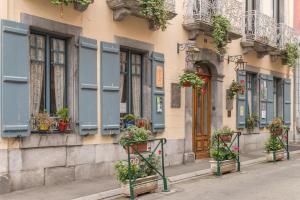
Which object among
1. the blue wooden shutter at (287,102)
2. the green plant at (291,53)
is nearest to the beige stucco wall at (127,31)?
the green plant at (291,53)

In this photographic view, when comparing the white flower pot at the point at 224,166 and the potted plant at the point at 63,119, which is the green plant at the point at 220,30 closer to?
the white flower pot at the point at 224,166

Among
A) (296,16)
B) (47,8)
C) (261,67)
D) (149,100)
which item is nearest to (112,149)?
(149,100)

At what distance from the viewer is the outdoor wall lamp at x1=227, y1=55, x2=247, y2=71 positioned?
51.4 ft

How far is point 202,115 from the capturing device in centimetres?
1483

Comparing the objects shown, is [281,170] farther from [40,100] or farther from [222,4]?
[40,100]

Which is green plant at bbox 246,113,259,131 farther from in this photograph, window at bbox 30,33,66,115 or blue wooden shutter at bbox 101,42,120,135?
window at bbox 30,33,66,115

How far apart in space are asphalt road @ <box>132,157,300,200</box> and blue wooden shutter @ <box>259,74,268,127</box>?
5441 mm

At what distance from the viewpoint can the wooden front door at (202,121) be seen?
14.4 metres

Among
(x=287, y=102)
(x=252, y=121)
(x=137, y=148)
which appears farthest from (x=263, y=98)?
(x=137, y=148)

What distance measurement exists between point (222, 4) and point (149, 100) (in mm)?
4280

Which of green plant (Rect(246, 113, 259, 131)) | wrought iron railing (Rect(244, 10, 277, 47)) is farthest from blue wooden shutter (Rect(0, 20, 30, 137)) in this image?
green plant (Rect(246, 113, 259, 131))

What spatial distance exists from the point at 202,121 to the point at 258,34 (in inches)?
154

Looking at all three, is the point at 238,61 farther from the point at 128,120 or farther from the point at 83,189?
the point at 83,189

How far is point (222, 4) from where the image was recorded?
14672mm
